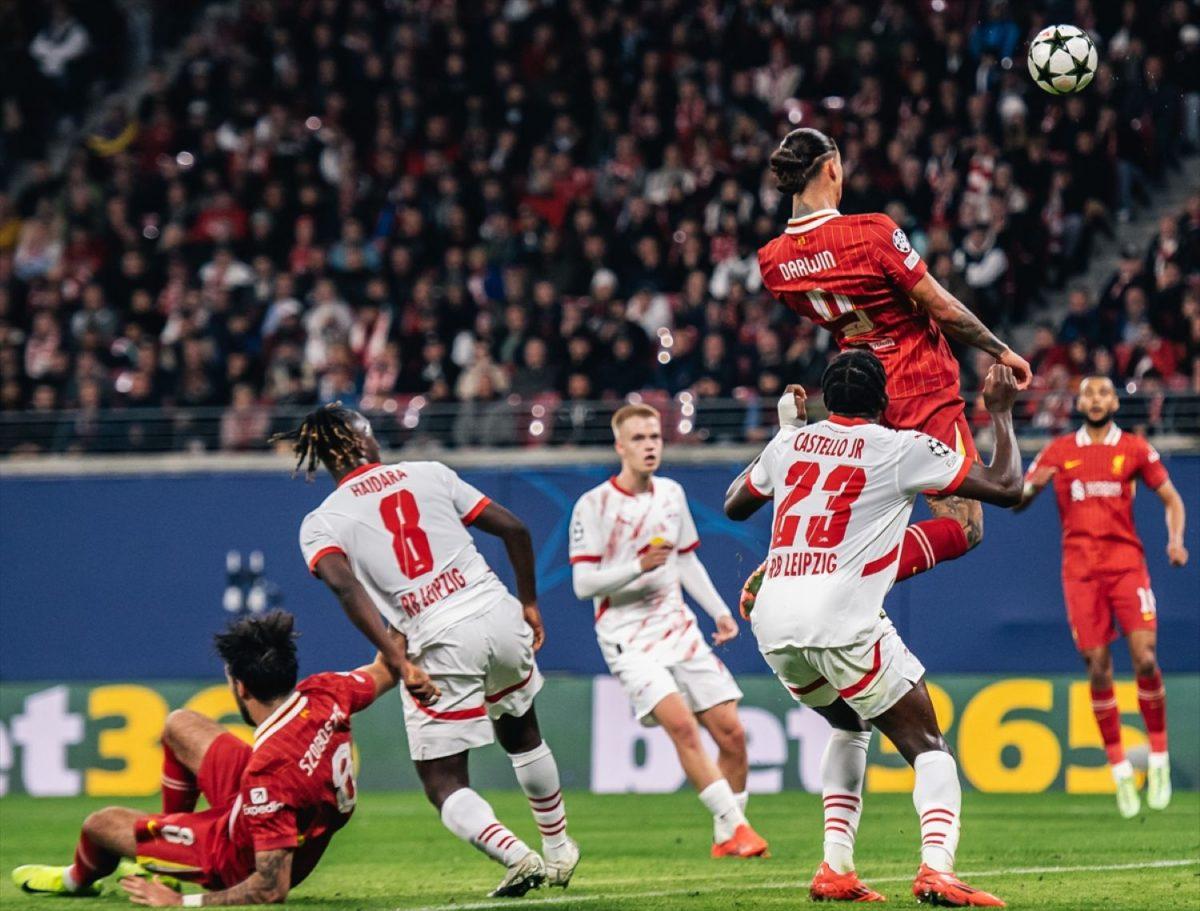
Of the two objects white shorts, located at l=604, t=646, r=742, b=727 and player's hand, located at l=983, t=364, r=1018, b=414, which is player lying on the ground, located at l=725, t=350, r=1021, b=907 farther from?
white shorts, located at l=604, t=646, r=742, b=727

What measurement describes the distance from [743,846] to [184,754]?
312 centimetres

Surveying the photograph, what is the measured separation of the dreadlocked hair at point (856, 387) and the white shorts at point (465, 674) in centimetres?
178

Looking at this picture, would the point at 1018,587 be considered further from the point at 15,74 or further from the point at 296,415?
the point at 15,74

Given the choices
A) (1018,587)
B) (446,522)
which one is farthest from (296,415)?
(446,522)

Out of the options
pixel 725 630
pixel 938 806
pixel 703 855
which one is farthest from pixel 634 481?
pixel 938 806

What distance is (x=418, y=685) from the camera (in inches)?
313

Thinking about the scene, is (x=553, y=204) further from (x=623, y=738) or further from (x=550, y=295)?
(x=623, y=738)

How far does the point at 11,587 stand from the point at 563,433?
479 centimetres

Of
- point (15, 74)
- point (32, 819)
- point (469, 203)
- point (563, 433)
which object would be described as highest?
point (15, 74)

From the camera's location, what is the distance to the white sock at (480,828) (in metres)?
7.89

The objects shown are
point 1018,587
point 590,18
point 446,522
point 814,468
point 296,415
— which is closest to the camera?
point 814,468

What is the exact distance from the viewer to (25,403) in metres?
18.5

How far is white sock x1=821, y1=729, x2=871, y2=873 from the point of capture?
7.72 meters

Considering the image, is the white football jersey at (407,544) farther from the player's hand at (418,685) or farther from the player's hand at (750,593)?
the player's hand at (750,593)
